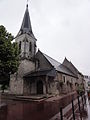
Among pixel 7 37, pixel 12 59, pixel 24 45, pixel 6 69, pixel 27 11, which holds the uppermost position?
pixel 27 11

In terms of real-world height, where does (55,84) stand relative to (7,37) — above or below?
below

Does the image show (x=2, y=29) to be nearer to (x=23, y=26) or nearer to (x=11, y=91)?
(x=11, y=91)

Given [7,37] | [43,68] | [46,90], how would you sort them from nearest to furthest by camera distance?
[7,37]
[46,90]
[43,68]

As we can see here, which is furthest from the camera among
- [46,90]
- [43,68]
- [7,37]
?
[43,68]

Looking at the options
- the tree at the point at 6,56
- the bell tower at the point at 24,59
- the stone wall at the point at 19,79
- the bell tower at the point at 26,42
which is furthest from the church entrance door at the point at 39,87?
the tree at the point at 6,56

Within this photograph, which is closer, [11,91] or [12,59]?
[12,59]

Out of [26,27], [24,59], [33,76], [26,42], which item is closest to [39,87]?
[33,76]

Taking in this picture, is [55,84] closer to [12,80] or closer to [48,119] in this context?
[12,80]

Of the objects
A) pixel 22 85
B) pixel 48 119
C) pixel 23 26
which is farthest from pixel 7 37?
pixel 23 26

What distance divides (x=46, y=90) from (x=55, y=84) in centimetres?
236

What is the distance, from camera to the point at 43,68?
22328 millimetres

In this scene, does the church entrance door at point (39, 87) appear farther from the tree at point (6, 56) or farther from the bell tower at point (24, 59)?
the tree at point (6, 56)

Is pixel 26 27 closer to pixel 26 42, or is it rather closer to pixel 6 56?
pixel 26 42

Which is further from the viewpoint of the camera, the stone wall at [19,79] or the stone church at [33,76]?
the stone wall at [19,79]
